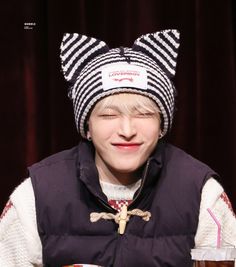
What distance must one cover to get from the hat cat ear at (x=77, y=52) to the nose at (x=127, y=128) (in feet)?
0.75

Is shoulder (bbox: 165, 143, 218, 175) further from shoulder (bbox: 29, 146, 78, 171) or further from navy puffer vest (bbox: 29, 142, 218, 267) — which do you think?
shoulder (bbox: 29, 146, 78, 171)

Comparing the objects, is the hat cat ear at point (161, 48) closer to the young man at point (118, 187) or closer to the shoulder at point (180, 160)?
the young man at point (118, 187)

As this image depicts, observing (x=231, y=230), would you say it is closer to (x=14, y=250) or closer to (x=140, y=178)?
(x=140, y=178)

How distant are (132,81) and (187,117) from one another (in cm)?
77

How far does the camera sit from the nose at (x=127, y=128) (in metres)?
1.44

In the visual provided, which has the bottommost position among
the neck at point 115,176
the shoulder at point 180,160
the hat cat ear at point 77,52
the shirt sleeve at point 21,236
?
the shirt sleeve at point 21,236

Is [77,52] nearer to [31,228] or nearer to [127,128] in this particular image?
[127,128]

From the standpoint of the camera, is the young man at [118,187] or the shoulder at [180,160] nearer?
the young man at [118,187]

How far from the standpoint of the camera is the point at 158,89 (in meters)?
1.50

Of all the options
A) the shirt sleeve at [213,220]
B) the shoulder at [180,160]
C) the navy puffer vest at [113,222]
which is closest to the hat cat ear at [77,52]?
the navy puffer vest at [113,222]

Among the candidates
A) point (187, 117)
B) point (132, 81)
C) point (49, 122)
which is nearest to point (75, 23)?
point (49, 122)

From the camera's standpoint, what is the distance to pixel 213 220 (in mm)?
1543

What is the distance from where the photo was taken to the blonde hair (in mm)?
1462

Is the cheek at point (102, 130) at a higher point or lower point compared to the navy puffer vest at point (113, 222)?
higher
